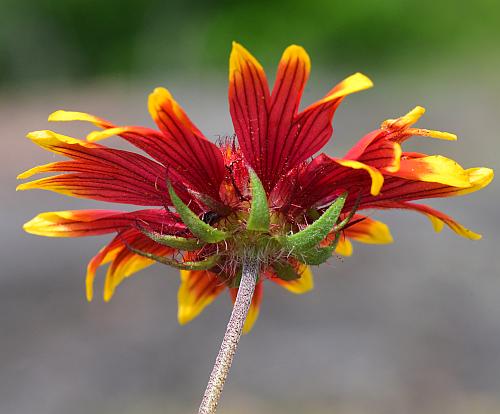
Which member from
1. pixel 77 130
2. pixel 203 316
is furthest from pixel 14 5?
pixel 203 316

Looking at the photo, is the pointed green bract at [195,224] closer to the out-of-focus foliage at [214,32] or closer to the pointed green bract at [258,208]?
the pointed green bract at [258,208]

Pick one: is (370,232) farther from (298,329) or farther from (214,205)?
(298,329)

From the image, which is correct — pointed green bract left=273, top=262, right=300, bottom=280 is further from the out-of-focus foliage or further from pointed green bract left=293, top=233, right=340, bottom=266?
the out-of-focus foliage

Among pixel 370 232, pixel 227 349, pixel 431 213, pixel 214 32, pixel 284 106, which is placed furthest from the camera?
pixel 214 32

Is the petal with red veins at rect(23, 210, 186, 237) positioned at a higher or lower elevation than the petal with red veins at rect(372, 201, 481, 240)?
lower

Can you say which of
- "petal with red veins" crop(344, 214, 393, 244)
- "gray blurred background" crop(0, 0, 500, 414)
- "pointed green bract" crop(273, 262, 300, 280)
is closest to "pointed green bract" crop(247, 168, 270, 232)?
"pointed green bract" crop(273, 262, 300, 280)

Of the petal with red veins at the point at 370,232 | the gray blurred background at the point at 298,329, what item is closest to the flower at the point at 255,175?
the petal with red veins at the point at 370,232

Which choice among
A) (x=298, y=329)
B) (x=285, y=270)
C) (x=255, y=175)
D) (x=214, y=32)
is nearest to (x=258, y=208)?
(x=255, y=175)
